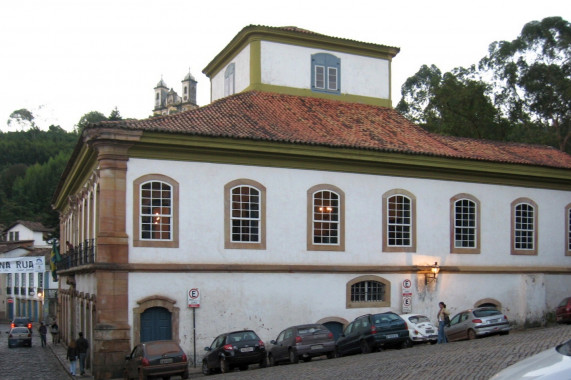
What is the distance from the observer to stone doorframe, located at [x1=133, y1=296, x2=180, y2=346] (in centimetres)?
2462

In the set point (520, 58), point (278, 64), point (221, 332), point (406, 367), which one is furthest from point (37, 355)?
point (520, 58)

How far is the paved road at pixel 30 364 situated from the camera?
91.8ft

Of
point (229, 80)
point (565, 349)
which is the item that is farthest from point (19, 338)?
point (565, 349)

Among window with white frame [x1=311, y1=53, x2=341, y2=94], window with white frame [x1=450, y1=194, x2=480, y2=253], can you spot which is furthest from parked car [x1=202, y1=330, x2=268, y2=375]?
window with white frame [x1=311, y1=53, x2=341, y2=94]

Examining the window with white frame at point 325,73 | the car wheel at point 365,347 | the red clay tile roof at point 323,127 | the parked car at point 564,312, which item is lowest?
the car wheel at point 365,347

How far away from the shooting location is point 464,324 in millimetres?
25625

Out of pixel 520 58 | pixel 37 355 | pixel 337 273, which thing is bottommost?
pixel 37 355

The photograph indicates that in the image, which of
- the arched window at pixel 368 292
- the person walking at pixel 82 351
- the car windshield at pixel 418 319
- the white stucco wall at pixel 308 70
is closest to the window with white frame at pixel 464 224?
the arched window at pixel 368 292

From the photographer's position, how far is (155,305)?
2497 centimetres

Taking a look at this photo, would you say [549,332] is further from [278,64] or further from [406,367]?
[278,64]

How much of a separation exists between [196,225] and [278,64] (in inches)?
408

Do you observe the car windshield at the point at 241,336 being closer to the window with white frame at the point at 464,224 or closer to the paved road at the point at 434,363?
the paved road at the point at 434,363

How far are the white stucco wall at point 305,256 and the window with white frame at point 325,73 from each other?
21.6 feet

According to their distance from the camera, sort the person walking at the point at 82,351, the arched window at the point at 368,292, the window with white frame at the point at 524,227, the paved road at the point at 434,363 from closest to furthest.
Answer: the paved road at the point at 434,363
the person walking at the point at 82,351
the arched window at the point at 368,292
the window with white frame at the point at 524,227
